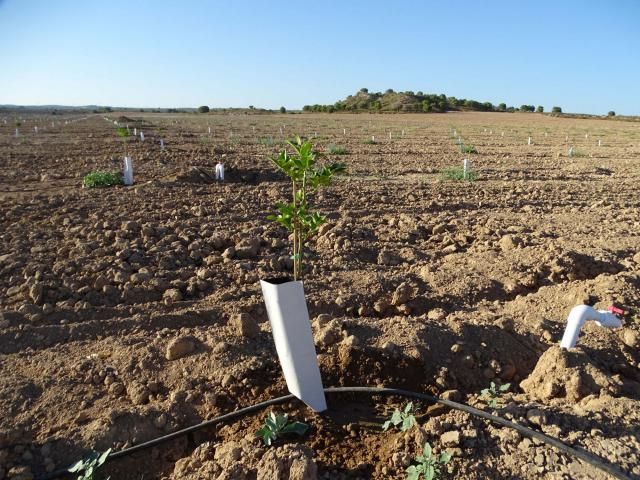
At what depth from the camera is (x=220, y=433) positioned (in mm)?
2764

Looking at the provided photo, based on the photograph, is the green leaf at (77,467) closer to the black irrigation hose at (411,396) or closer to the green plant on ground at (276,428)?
the black irrigation hose at (411,396)

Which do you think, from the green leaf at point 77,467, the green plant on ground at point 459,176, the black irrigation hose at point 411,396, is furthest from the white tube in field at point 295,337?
the green plant on ground at point 459,176

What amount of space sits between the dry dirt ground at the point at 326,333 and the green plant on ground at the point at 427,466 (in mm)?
55

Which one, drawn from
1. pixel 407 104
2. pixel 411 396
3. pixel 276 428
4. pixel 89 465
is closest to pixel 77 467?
pixel 89 465

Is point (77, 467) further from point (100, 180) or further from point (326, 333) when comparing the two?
point (100, 180)

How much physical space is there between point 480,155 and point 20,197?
13096 millimetres

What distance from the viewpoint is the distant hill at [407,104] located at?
6912cm

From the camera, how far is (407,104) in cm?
7056

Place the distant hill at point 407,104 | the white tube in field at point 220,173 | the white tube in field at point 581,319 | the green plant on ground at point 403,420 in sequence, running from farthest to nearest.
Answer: the distant hill at point 407,104, the white tube in field at point 220,173, the white tube in field at point 581,319, the green plant on ground at point 403,420

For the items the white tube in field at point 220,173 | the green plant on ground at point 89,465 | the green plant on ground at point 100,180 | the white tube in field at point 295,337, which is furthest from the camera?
the white tube in field at point 220,173

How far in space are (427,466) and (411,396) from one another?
2.38 ft

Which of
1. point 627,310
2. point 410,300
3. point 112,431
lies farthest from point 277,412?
point 627,310

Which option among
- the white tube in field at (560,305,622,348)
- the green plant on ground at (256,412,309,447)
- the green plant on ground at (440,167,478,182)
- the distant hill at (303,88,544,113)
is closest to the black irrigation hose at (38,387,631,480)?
the green plant on ground at (256,412,309,447)

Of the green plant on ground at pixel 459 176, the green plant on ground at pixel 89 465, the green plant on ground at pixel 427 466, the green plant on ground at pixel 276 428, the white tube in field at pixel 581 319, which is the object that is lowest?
the green plant on ground at pixel 89 465
